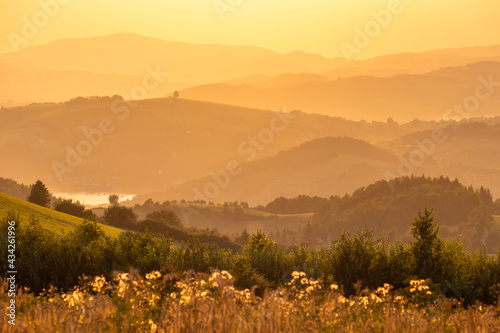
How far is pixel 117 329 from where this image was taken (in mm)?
12477

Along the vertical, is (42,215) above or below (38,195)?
below

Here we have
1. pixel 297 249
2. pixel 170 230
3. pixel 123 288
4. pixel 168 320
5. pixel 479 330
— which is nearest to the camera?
pixel 168 320

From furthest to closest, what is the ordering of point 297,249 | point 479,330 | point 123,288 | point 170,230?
point 170,230, point 297,249, point 123,288, point 479,330

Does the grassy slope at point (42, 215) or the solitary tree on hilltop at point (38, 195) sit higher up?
the solitary tree on hilltop at point (38, 195)

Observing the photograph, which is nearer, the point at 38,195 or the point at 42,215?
the point at 42,215

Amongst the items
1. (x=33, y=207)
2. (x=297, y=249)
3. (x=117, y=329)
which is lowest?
(x=117, y=329)

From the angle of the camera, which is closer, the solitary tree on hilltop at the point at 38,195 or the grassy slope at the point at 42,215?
the grassy slope at the point at 42,215

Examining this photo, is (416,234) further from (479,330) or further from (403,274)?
(479,330)

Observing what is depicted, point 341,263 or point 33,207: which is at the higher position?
point 33,207

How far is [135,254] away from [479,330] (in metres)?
24.0

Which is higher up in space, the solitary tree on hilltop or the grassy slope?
the solitary tree on hilltop

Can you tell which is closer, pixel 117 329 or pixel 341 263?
pixel 117 329

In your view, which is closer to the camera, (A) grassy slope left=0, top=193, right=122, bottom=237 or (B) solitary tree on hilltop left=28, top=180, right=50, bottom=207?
(A) grassy slope left=0, top=193, right=122, bottom=237

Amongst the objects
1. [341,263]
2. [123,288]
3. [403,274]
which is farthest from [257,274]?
[123,288]
